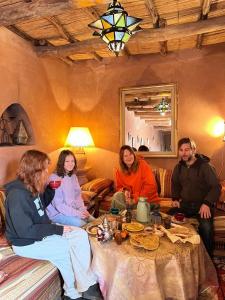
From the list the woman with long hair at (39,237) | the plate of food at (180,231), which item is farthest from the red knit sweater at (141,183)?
the woman with long hair at (39,237)

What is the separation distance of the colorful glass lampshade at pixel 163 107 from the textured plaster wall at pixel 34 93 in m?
1.46

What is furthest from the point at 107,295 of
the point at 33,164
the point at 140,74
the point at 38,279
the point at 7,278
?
the point at 140,74

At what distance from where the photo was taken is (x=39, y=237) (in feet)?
5.81

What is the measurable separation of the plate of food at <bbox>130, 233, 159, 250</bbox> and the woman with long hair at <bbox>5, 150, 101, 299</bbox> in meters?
0.36

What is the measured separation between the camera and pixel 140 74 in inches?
149

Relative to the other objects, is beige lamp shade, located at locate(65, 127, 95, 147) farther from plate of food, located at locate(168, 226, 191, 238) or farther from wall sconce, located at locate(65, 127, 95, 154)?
plate of food, located at locate(168, 226, 191, 238)

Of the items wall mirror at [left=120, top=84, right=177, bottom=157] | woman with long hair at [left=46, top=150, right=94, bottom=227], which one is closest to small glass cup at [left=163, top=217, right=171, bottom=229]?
woman with long hair at [left=46, top=150, right=94, bottom=227]

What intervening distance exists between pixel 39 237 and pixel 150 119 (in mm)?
2481

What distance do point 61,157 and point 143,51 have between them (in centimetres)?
211

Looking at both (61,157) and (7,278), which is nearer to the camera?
(7,278)

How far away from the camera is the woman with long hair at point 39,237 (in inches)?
68.3

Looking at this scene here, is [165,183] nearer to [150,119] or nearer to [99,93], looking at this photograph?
[150,119]

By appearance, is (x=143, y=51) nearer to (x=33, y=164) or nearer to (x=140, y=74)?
(x=140, y=74)

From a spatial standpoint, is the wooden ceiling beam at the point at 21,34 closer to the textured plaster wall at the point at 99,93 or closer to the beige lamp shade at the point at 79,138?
the textured plaster wall at the point at 99,93
